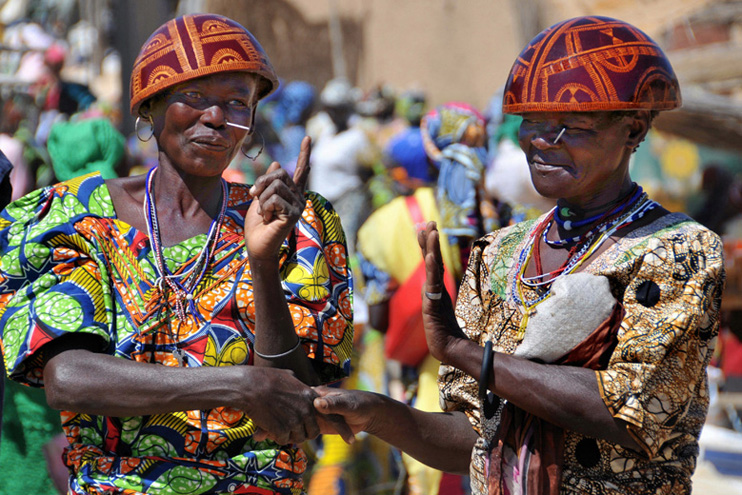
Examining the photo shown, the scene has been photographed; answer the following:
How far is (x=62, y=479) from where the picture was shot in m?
3.56

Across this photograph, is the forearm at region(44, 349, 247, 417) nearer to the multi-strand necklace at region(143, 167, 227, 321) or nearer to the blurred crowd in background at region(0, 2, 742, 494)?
the multi-strand necklace at region(143, 167, 227, 321)

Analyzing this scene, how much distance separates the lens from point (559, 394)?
2.08m

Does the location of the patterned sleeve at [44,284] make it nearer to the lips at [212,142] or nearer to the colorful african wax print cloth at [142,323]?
the colorful african wax print cloth at [142,323]

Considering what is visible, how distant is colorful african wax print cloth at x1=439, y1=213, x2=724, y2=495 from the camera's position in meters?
2.06

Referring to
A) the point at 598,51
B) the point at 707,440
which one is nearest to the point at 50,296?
the point at 598,51

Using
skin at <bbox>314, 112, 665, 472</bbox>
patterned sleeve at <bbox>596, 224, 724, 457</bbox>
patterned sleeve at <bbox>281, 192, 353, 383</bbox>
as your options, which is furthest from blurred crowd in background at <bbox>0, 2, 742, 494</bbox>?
patterned sleeve at <bbox>596, 224, 724, 457</bbox>

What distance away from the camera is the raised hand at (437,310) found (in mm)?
2129

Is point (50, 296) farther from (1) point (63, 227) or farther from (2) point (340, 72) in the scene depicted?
(2) point (340, 72)

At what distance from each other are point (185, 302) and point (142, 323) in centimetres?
12

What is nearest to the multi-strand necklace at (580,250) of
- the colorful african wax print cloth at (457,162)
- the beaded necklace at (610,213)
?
the beaded necklace at (610,213)

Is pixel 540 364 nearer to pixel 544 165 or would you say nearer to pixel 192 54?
pixel 544 165

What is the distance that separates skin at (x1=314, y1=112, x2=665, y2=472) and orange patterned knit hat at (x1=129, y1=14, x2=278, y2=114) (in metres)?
0.73

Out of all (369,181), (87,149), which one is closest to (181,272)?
(87,149)

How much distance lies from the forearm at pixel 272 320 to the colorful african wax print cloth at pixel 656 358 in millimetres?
549
